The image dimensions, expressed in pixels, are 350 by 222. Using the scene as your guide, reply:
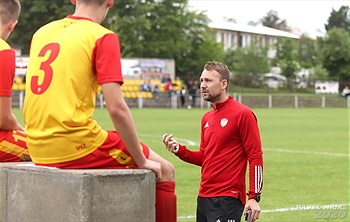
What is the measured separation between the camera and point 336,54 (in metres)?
84.8

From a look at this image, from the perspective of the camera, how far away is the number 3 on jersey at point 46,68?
15.7ft

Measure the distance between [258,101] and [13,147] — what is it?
51539 mm

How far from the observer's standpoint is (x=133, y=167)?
16.3ft

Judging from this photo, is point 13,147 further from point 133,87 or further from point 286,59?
point 286,59

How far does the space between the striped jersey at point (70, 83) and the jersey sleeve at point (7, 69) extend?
1.06 meters

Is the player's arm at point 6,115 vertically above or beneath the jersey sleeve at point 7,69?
beneath

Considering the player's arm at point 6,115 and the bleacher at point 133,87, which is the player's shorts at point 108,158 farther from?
the bleacher at point 133,87

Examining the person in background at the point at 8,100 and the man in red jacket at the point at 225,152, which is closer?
the person in background at the point at 8,100

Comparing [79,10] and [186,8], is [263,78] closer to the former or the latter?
[186,8]

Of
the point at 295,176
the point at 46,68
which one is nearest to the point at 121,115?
the point at 46,68

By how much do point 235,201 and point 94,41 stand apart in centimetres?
226

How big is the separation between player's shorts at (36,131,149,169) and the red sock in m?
0.23

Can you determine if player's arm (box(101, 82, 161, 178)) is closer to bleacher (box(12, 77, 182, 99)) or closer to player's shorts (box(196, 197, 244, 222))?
player's shorts (box(196, 197, 244, 222))

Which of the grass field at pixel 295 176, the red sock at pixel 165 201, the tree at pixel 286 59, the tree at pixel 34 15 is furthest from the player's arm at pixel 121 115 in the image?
the tree at pixel 286 59
